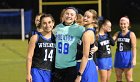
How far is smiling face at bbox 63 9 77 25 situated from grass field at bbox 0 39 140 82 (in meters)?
4.49

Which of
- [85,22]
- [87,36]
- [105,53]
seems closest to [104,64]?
[105,53]

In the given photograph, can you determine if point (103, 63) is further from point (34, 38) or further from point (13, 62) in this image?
point (13, 62)

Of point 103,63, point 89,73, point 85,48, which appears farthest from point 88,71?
point 103,63

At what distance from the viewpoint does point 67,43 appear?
20.5ft

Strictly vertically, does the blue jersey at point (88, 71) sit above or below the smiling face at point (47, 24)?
below

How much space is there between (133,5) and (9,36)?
13.2 m

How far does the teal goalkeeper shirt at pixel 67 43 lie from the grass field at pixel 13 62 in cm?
428

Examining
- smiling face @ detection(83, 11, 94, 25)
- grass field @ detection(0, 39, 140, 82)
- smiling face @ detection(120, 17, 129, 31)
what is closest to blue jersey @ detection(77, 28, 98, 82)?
smiling face @ detection(83, 11, 94, 25)

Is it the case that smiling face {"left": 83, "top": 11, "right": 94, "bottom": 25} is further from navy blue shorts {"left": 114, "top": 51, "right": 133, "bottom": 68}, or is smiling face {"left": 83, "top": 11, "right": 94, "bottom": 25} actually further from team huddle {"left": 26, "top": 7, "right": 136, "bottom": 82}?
navy blue shorts {"left": 114, "top": 51, "right": 133, "bottom": 68}

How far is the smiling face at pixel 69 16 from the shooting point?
6164mm

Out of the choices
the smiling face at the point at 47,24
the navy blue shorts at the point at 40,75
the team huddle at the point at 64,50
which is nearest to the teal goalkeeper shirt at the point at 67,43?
the team huddle at the point at 64,50

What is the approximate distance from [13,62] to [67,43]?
24.9ft

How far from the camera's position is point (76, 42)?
6258mm

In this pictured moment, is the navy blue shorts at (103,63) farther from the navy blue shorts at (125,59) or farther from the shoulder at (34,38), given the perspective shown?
the shoulder at (34,38)
